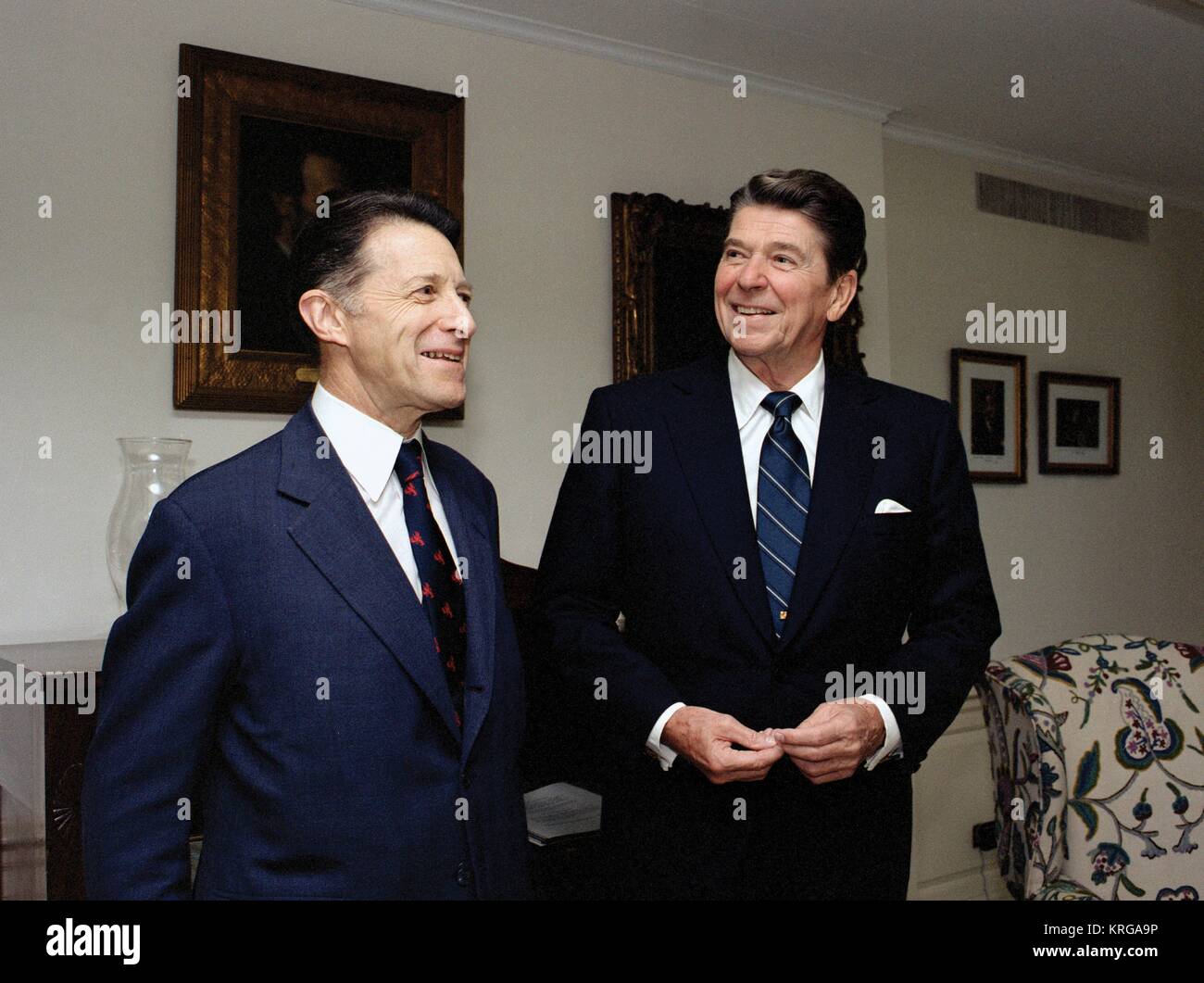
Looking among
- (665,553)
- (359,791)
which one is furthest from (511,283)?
(359,791)

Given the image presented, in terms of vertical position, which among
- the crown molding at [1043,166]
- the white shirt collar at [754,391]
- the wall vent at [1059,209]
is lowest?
the white shirt collar at [754,391]

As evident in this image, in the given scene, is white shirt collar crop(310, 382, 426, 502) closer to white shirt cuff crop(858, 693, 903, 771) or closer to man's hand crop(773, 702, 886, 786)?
man's hand crop(773, 702, 886, 786)

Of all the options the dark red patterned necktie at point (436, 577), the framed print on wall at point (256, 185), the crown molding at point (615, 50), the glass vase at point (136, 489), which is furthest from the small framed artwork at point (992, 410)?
the dark red patterned necktie at point (436, 577)

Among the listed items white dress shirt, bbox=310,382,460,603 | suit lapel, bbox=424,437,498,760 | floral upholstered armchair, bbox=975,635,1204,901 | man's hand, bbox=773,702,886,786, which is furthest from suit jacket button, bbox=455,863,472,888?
floral upholstered armchair, bbox=975,635,1204,901

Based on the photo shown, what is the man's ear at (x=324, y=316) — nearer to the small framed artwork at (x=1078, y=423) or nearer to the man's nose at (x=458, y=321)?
the man's nose at (x=458, y=321)

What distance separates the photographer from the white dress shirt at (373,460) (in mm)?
1435

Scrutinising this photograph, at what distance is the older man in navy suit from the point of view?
1.26 m

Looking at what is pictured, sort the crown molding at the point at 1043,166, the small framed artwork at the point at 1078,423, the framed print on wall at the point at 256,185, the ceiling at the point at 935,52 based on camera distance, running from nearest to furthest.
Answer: the framed print on wall at the point at 256,185 → the ceiling at the point at 935,52 → the crown molding at the point at 1043,166 → the small framed artwork at the point at 1078,423

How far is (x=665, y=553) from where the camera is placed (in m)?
1.68

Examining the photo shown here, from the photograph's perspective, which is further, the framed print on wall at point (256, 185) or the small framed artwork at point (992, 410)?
the small framed artwork at point (992, 410)

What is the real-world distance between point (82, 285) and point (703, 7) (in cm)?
195
